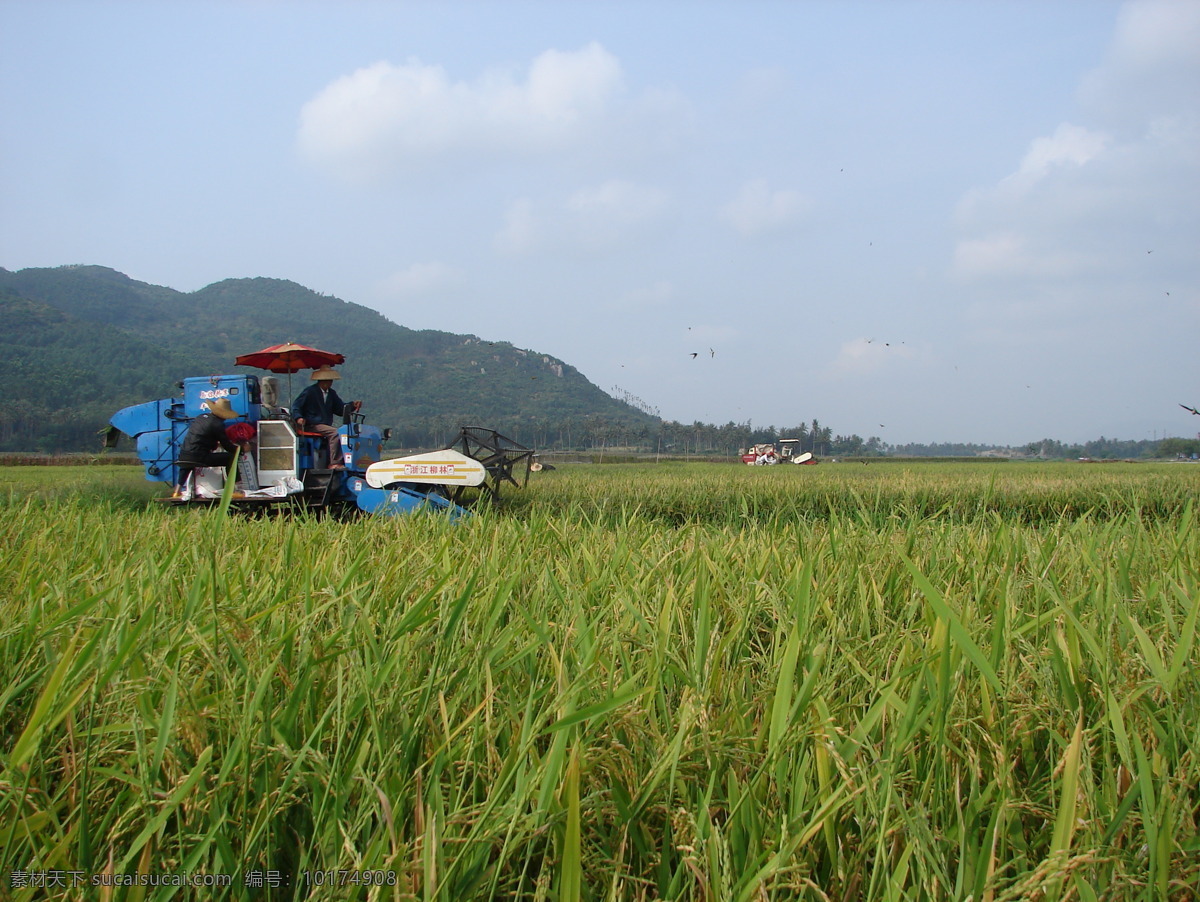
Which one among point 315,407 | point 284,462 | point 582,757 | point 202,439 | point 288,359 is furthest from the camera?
point 288,359

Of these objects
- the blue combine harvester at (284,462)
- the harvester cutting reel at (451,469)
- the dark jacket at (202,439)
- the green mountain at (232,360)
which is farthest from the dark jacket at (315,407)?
the green mountain at (232,360)

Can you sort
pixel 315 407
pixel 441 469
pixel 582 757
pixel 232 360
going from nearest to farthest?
1. pixel 582 757
2. pixel 441 469
3. pixel 315 407
4. pixel 232 360

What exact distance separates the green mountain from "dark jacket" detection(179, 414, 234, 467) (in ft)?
78.6

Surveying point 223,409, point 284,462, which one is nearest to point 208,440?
point 223,409

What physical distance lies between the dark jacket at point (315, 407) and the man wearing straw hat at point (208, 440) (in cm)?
74

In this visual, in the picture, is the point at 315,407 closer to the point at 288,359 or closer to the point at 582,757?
the point at 288,359

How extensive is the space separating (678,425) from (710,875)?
97.2 metres

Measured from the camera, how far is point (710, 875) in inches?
34.0

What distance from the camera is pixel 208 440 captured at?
6898mm

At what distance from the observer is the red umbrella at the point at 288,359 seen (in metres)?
7.76

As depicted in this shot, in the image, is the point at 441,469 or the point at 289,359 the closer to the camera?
the point at 441,469

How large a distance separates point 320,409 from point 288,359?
0.82 metres

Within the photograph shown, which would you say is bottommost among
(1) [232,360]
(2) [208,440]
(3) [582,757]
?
(3) [582,757]

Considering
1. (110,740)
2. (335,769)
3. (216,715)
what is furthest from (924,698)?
(110,740)
